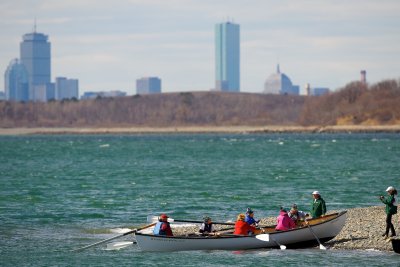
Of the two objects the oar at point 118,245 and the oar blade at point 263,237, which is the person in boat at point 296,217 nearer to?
the oar blade at point 263,237

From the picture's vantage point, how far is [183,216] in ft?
165

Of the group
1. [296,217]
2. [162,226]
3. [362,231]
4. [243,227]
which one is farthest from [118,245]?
[362,231]

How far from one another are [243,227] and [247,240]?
50 cm

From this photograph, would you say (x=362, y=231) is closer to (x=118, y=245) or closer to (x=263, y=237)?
(x=263, y=237)

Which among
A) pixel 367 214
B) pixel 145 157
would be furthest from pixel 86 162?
pixel 367 214

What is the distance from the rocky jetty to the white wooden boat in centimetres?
86

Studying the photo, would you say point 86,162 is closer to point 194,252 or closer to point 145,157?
point 145,157

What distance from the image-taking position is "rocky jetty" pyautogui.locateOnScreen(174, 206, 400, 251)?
121 feet

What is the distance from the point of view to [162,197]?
62469 mm

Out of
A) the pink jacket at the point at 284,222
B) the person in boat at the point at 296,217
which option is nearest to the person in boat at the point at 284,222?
the pink jacket at the point at 284,222

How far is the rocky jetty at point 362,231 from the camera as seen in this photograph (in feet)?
121

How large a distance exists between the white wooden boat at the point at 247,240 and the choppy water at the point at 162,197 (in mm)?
319

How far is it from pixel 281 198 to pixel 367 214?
15529mm

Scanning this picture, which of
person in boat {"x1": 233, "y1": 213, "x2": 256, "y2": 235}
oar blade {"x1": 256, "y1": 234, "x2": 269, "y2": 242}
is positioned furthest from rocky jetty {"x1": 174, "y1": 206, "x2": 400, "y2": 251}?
person in boat {"x1": 233, "y1": 213, "x2": 256, "y2": 235}
